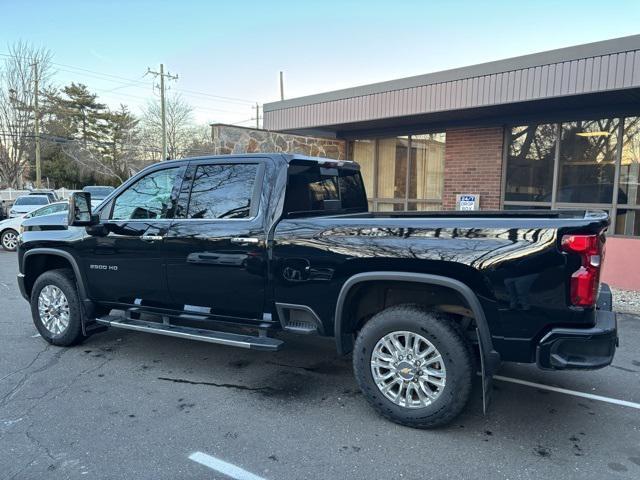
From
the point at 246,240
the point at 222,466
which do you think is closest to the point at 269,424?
the point at 222,466

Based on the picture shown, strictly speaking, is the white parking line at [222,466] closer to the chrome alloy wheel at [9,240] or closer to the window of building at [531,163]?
the window of building at [531,163]

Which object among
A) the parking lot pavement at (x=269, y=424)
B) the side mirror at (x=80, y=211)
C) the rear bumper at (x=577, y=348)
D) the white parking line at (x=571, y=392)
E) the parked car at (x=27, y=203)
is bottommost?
the parking lot pavement at (x=269, y=424)

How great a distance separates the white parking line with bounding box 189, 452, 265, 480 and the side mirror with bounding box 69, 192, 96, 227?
107 inches

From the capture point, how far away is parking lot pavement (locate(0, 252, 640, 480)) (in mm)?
2994

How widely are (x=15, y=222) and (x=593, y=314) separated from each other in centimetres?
1599

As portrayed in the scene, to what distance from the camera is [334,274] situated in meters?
3.68

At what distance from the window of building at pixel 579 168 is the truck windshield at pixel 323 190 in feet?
18.5

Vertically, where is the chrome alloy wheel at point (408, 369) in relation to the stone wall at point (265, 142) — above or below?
below

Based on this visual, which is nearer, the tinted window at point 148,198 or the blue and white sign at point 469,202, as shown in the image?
the tinted window at point 148,198

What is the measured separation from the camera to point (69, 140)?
3900 cm

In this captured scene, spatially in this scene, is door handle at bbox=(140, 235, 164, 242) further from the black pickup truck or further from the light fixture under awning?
the light fixture under awning

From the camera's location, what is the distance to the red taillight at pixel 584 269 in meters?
2.95

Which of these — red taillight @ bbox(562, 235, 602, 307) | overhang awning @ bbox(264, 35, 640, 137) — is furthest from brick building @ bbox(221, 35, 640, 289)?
red taillight @ bbox(562, 235, 602, 307)

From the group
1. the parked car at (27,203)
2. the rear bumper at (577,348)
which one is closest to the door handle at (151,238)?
the rear bumper at (577,348)
